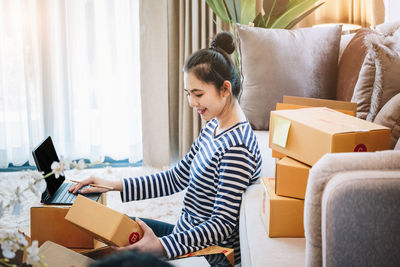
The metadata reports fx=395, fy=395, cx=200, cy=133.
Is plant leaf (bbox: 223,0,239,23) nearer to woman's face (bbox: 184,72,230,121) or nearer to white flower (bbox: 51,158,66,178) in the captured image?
woman's face (bbox: 184,72,230,121)

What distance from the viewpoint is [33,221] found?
111 centimetres

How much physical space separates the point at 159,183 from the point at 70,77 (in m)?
1.86

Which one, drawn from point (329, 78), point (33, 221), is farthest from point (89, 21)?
point (33, 221)

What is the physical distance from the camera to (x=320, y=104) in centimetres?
131

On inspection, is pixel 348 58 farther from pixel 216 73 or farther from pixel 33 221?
pixel 33 221

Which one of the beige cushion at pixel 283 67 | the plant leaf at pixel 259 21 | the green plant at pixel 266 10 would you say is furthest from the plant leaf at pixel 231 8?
the beige cushion at pixel 283 67

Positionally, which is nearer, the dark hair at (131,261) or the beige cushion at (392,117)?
the dark hair at (131,261)

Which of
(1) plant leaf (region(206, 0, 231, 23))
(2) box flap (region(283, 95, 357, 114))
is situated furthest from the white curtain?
(2) box flap (region(283, 95, 357, 114))

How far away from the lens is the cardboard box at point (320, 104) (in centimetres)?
121

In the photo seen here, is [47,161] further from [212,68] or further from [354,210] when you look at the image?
[354,210]

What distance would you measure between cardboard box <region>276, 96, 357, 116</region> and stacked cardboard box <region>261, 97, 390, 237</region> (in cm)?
15

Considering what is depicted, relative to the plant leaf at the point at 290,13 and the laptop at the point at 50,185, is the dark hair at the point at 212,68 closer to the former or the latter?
the laptop at the point at 50,185

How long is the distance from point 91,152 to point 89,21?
1.00 m

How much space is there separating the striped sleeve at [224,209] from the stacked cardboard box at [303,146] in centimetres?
10
